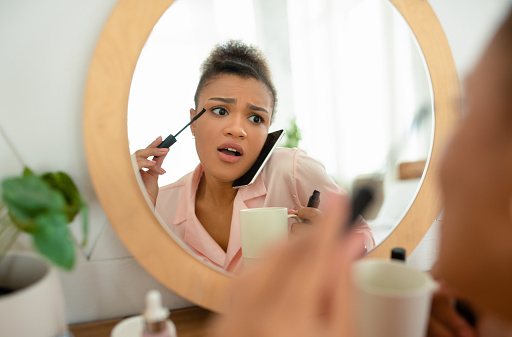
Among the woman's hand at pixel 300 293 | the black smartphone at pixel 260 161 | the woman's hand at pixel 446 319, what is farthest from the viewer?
the black smartphone at pixel 260 161

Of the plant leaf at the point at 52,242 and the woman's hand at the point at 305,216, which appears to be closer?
the plant leaf at the point at 52,242

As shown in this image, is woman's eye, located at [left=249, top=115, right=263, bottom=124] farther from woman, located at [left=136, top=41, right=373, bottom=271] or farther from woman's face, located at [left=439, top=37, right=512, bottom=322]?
woman's face, located at [left=439, top=37, right=512, bottom=322]

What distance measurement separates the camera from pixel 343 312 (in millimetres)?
241

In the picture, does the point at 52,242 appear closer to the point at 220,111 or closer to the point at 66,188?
the point at 66,188

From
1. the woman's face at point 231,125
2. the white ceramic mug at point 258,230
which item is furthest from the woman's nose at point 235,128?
the white ceramic mug at point 258,230

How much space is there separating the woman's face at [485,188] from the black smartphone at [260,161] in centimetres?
22

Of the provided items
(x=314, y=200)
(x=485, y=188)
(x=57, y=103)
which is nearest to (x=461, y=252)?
(x=485, y=188)

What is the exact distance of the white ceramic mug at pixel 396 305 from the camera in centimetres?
29

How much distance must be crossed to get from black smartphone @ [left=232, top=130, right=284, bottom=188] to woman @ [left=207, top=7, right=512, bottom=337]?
203 millimetres

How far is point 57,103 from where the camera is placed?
425 mm

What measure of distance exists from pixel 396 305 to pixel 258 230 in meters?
0.19

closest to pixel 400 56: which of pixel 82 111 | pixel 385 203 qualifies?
pixel 385 203

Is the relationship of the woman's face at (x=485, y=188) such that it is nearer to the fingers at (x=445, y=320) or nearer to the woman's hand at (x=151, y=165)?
the fingers at (x=445, y=320)

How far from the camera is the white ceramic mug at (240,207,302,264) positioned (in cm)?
43
